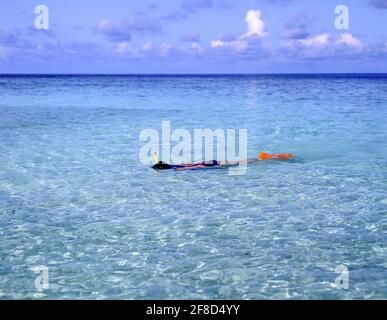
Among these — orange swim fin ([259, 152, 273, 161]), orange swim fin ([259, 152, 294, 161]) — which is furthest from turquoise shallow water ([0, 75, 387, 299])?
orange swim fin ([259, 152, 273, 161])

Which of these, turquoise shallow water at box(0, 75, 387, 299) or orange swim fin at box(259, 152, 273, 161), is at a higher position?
orange swim fin at box(259, 152, 273, 161)

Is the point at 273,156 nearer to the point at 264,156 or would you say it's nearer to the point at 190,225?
the point at 264,156

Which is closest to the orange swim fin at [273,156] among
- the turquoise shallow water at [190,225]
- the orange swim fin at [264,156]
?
the orange swim fin at [264,156]

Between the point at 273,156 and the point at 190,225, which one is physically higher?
the point at 273,156

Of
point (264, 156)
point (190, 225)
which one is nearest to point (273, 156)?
point (264, 156)

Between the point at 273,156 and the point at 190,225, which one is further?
the point at 273,156

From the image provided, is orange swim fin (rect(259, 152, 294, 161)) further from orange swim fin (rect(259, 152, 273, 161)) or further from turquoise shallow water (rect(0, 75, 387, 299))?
turquoise shallow water (rect(0, 75, 387, 299))

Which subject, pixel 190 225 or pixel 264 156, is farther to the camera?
pixel 264 156

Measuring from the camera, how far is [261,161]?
53.8 feet

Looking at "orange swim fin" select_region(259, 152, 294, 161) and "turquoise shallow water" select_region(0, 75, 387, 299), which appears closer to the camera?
"turquoise shallow water" select_region(0, 75, 387, 299)

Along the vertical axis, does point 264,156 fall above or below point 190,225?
above

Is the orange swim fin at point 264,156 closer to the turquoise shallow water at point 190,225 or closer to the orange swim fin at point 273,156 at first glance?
the orange swim fin at point 273,156

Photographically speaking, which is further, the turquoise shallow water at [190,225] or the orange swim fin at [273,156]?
the orange swim fin at [273,156]
